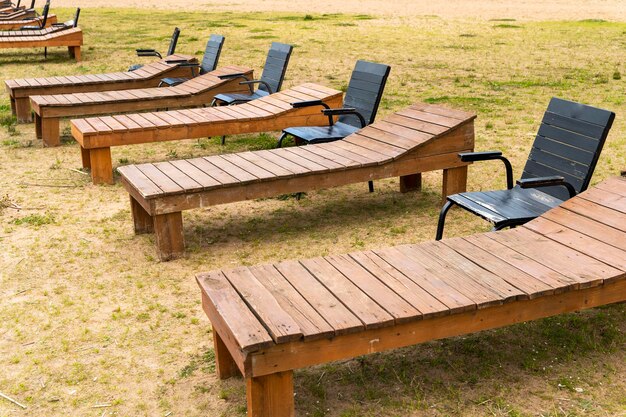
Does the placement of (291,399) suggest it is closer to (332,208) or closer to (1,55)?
(332,208)

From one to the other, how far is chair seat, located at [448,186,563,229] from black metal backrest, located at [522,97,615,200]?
13 centimetres

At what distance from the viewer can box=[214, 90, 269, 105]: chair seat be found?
8.59 m

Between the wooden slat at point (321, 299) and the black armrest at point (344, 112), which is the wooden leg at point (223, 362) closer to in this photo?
the wooden slat at point (321, 299)

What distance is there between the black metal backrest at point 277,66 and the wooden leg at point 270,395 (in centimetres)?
564

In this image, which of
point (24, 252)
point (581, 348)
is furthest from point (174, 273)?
point (581, 348)

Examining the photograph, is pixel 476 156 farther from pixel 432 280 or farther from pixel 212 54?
pixel 212 54

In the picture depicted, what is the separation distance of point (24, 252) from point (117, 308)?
4.11 feet

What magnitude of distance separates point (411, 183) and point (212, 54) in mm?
4493

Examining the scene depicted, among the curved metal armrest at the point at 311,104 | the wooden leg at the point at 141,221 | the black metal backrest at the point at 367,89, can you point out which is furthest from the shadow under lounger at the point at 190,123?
the wooden leg at the point at 141,221

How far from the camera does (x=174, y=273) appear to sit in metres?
4.97

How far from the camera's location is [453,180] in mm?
6145

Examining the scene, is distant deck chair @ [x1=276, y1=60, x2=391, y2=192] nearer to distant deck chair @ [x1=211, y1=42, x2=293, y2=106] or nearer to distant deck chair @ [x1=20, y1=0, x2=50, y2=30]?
distant deck chair @ [x1=211, y1=42, x2=293, y2=106]

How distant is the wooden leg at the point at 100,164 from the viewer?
6820 mm

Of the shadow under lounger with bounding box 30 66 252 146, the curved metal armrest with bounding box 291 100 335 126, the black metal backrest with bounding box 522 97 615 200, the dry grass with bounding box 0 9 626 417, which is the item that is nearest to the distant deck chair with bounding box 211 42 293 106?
the shadow under lounger with bounding box 30 66 252 146
